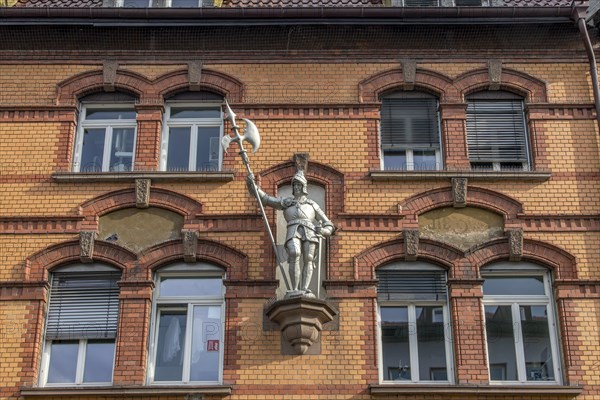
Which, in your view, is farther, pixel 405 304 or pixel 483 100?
pixel 483 100

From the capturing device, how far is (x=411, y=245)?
14.9 m

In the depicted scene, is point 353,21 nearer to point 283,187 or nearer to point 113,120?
point 283,187

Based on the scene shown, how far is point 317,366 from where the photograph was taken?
14.1m

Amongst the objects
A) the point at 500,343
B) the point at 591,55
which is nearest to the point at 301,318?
the point at 500,343

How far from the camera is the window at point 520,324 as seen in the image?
→ 14367 millimetres

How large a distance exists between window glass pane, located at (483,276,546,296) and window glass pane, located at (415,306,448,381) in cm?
84

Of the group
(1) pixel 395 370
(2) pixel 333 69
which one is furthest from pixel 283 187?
(1) pixel 395 370

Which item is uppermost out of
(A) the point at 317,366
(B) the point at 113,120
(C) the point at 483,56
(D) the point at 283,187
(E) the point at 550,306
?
(C) the point at 483,56

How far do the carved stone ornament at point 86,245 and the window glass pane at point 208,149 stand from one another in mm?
2042

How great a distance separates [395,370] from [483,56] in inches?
220

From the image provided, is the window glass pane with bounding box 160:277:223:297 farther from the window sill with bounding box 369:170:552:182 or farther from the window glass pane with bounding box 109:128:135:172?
the window sill with bounding box 369:170:552:182

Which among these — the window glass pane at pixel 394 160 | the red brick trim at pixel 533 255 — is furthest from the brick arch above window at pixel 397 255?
the window glass pane at pixel 394 160

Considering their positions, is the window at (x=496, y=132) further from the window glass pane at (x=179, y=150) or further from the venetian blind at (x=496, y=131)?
the window glass pane at (x=179, y=150)

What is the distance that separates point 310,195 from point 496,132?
10.6 ft
